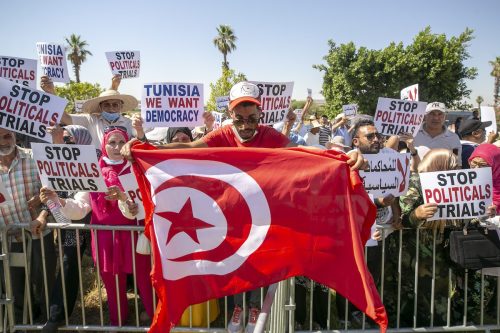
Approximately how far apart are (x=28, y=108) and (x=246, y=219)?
9.25ft

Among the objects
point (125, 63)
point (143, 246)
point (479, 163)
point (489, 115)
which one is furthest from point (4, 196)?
point (489, 115)

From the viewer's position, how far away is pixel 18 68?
6.16 metres

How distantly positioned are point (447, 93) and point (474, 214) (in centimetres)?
3195

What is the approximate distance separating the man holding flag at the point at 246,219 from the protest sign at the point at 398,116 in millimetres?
3161

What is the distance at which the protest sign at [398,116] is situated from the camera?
552 cm

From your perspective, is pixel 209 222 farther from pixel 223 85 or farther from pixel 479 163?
pixel 223 85

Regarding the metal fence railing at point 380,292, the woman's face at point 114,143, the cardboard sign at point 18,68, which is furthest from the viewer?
the cardboard sign at point 18,68

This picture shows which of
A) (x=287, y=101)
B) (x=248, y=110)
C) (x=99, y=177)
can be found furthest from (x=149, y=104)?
(x=248, y=110)

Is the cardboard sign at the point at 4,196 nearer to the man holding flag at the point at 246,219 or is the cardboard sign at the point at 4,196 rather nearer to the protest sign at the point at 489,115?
the man holding flag at the point at 246,219

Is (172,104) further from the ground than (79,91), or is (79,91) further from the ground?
(79,91)

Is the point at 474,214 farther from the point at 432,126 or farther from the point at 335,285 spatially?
the point at 432,126

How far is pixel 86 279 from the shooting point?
209 inches

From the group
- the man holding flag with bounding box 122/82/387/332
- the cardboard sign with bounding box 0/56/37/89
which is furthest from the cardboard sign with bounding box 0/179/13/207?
the cardboard sign with bounding box 0/56/37/89

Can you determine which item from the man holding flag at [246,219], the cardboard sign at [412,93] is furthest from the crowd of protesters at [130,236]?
the cardboard sign at [412,93]
